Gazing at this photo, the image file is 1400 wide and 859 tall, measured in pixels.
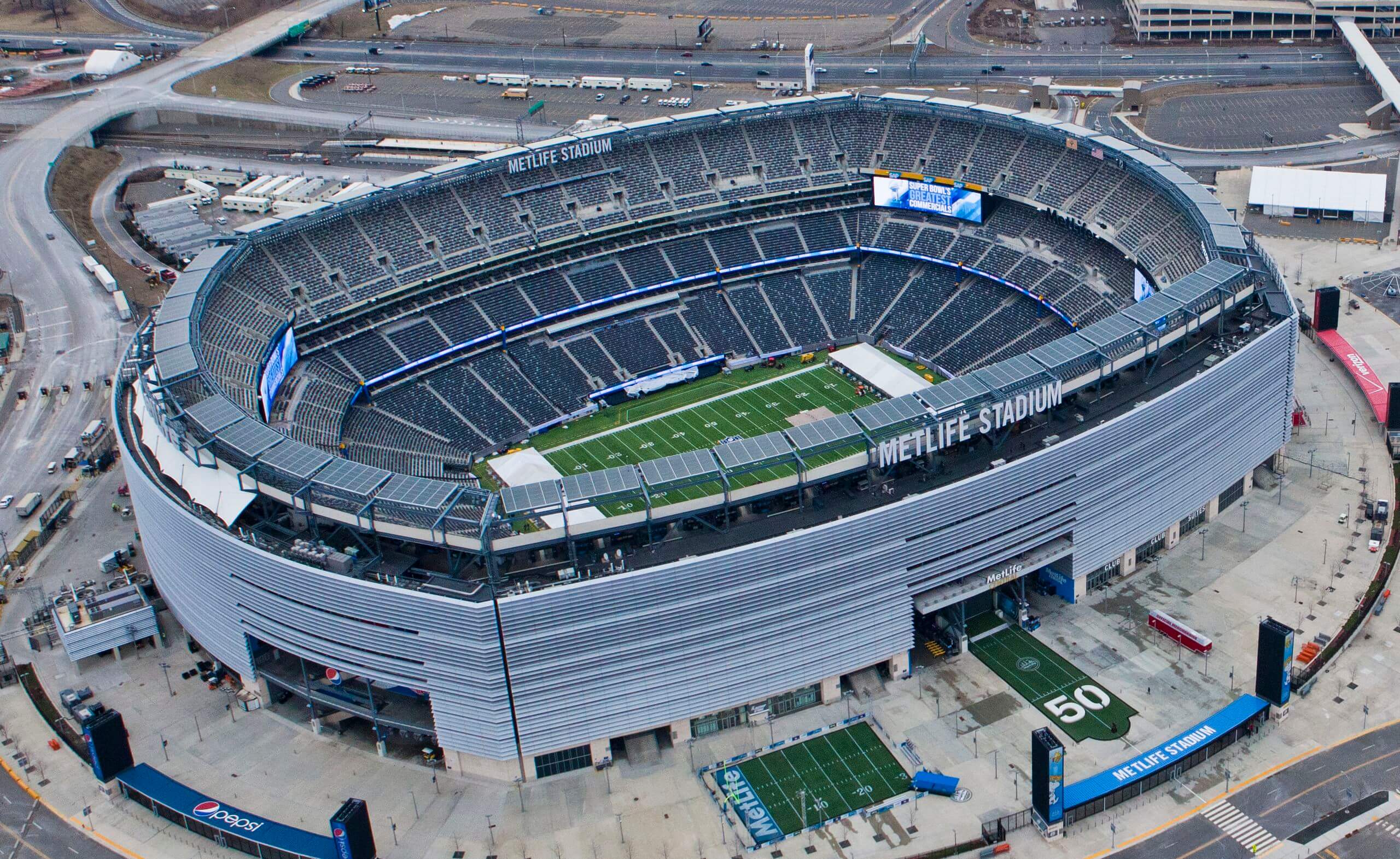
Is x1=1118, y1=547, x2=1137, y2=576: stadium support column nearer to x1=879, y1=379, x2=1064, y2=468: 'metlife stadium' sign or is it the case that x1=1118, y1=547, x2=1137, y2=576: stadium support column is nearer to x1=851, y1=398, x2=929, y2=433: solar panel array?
x1=879, y1=379, x2=1064, y2=468: 'metlife stadium' sign

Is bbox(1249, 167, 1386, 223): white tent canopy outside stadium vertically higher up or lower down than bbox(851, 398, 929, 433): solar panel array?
lower down

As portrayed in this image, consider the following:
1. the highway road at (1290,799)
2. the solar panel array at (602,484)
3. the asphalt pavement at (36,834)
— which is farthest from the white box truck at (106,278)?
the highway road at (1290,799)

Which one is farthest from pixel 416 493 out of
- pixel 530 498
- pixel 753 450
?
pixel 753 450

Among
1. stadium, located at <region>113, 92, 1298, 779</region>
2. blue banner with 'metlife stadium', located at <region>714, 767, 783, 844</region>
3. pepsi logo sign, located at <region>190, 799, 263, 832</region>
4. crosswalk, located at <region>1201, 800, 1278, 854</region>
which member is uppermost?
stadium, located at <region>113, 92, 1298, 779</region>

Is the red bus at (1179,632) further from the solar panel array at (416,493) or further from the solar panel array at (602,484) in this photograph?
the solar panel array at (416,493)

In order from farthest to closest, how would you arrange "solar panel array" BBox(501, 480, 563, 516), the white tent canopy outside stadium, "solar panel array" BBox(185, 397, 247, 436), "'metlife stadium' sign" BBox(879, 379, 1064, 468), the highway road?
the white tent canopy outside stadium < "solar panel array" BBox(185, 397, 247, 436) < "'metlife stadium' sign" BBox(879, 379, 1064, 468) < "solar panel array" BBox(501, 480, 563, 516) < the highway road

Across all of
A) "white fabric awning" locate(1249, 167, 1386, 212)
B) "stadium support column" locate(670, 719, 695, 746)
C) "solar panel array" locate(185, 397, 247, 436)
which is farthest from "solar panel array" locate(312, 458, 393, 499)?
"white fabric awning" locate(1249, 167, 1386, 212)
